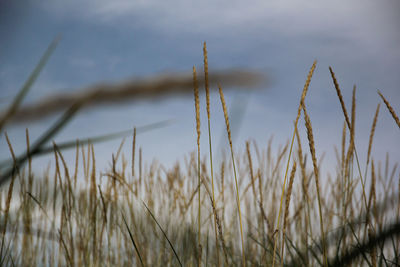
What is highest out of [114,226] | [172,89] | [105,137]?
[172,89]

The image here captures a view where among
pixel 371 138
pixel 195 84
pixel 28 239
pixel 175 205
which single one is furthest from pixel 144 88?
pixel 28 239

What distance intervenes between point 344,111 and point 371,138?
0.70 feet

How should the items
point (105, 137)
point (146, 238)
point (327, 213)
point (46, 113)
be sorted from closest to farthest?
point (105, 137)
point (46, 113)
point (146, 238)
point (327, 213)

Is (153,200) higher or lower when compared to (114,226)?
higher

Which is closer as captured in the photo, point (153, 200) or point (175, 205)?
point (175, 205)

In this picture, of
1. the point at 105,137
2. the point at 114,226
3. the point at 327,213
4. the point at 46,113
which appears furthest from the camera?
the point at 327,213

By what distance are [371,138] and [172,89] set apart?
488 millimetres

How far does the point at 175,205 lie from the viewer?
1.68 metres

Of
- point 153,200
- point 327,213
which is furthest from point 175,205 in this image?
point 327,213

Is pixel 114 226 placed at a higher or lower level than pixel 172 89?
lower

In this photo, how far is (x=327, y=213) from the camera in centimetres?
175

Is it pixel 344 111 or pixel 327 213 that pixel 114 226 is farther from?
pixel 344 111

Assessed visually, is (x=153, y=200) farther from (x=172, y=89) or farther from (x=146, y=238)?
(x=172, y=89)

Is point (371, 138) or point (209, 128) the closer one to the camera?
point (209, 128)
